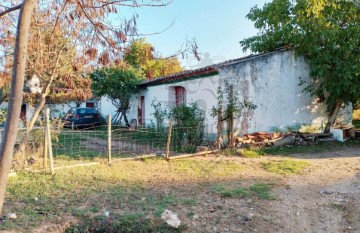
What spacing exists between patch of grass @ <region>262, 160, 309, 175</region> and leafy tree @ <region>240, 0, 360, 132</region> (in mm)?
4139

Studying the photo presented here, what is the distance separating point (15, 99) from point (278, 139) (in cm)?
→ 968

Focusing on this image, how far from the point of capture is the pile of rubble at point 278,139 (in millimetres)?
10367

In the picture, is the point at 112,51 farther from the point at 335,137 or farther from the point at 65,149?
the point at 335,137

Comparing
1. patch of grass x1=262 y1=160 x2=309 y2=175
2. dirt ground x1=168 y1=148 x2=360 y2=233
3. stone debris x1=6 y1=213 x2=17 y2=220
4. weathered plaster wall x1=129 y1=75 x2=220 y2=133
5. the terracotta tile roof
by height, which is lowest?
dirt ground x1=168 y1=148 x2=360 y2=233

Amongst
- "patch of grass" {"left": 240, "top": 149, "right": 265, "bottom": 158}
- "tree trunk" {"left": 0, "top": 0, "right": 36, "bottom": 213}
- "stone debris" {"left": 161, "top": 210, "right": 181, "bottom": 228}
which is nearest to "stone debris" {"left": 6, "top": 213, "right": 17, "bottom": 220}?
"stone debris" {"left": 161, "top": 210, "right": 181, "bottom": 228}

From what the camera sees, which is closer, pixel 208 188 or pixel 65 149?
pixel 208 188

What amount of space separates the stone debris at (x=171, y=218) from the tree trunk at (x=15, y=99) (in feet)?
8.38

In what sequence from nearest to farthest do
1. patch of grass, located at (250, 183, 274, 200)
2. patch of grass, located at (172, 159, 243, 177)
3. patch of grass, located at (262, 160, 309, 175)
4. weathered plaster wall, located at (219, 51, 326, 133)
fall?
patch of grass, located at (250, 183, 274, 200) < patch of grass, located at (172, 159, 243, 177) < patch of grass, located at (262, 160, 309, 175) < weathered plaster wall, located at (219, 51, 326, 133)

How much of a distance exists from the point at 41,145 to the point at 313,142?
9.06 metres

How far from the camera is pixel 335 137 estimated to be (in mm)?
12219

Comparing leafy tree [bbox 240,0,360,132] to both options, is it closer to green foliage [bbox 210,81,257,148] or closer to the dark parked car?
green foliage [bbox 210,81,257,148]

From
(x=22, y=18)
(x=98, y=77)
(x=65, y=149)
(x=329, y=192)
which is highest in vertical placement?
(x=98, y=77)

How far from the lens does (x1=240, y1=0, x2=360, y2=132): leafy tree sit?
10.8 meters

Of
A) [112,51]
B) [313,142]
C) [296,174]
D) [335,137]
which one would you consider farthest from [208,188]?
[335,137]
